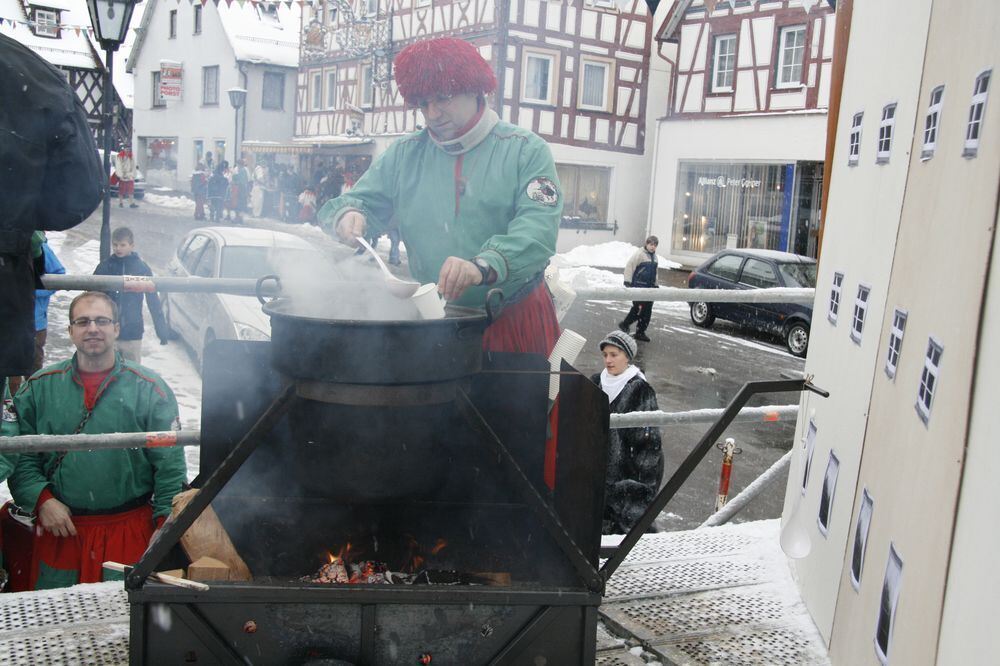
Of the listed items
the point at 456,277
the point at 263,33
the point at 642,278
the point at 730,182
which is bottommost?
the point at 642,278

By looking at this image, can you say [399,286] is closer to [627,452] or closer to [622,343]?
[627,452]

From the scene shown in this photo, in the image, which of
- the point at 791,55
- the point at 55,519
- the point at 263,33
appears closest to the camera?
the point at 55,519

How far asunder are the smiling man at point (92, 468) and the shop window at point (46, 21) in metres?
36.3

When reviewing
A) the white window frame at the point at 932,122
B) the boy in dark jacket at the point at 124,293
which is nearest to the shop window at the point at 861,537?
the white window frame at the point at 932,122

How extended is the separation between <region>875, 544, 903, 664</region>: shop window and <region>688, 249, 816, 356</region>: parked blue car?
11.4m

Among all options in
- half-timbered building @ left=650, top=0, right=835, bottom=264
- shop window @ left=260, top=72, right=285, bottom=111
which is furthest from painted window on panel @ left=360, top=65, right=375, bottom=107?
half-timbered building @ left=650, top=0, right=835, bottom=264

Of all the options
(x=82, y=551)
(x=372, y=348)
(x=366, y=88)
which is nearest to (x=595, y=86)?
(x=366, y=88)

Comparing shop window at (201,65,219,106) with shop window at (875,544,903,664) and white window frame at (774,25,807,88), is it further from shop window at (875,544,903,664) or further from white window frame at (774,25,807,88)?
shop window at (875,544,903,664)

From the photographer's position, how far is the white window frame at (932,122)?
207 centimetres

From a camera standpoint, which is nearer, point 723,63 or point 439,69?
point 439,69

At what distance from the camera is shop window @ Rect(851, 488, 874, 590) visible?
2328 mm

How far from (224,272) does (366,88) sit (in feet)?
74.7

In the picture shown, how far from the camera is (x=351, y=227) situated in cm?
275

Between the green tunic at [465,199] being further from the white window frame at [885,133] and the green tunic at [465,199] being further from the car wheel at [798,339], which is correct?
the car wheel at [798,339]
